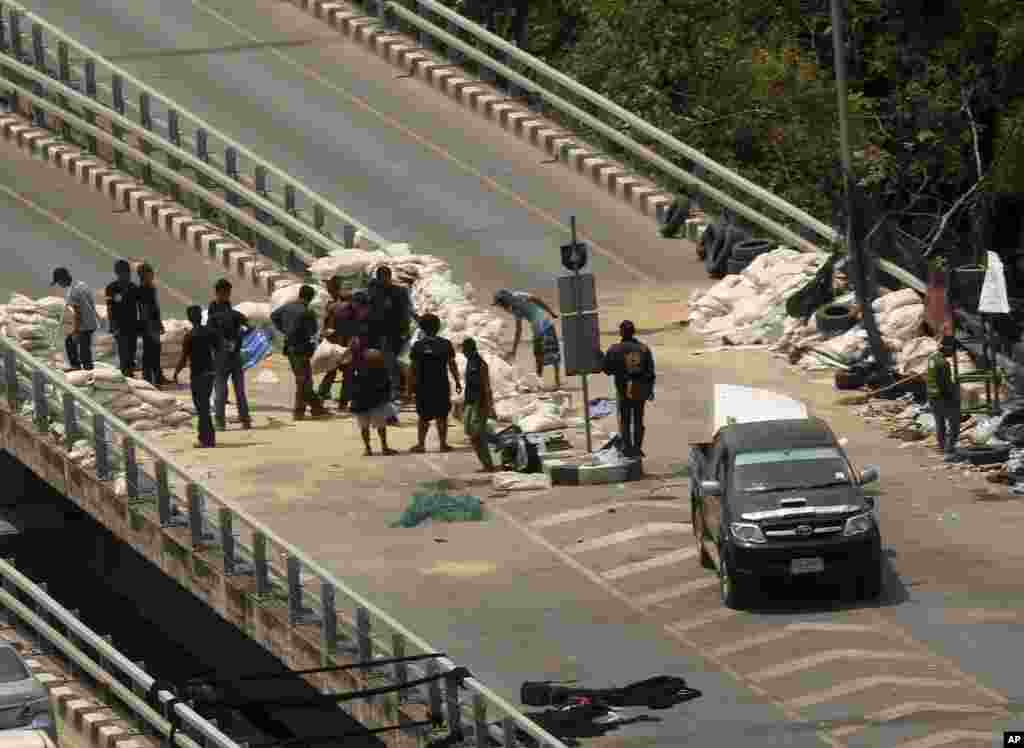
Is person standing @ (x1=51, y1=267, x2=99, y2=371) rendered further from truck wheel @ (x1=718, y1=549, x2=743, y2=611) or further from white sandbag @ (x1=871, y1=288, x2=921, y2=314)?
truck wheel @ (x1=718, y1=549, x2=743, y2=611)

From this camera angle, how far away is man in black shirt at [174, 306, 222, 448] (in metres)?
37.4

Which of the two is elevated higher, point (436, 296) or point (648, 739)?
point (436, 296)

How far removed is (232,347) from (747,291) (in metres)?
9.34

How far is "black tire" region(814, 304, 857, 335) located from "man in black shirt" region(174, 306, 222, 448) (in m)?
8.64

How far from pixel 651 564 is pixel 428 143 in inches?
915

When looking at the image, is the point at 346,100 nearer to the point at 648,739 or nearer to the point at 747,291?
the point at 747,291

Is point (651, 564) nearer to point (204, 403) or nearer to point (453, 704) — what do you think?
point (453, 704)

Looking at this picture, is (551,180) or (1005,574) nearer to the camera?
(1005,574)

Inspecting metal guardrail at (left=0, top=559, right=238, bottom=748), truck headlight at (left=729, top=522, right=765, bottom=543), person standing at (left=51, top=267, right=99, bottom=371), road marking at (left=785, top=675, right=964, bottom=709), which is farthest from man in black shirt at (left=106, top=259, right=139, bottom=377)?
road marking at (left=785, top=675, right=964, bottom=709)

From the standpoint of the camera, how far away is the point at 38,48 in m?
55.2

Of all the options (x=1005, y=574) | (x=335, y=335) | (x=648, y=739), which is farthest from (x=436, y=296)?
(x=648, y=739)

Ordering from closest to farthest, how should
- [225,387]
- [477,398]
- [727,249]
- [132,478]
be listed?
1. [132,478]
2. [477,398]
3. [225,387]
4. [727,249]

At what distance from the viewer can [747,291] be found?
146 ft

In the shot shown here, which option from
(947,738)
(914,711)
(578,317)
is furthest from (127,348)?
(947,738)
